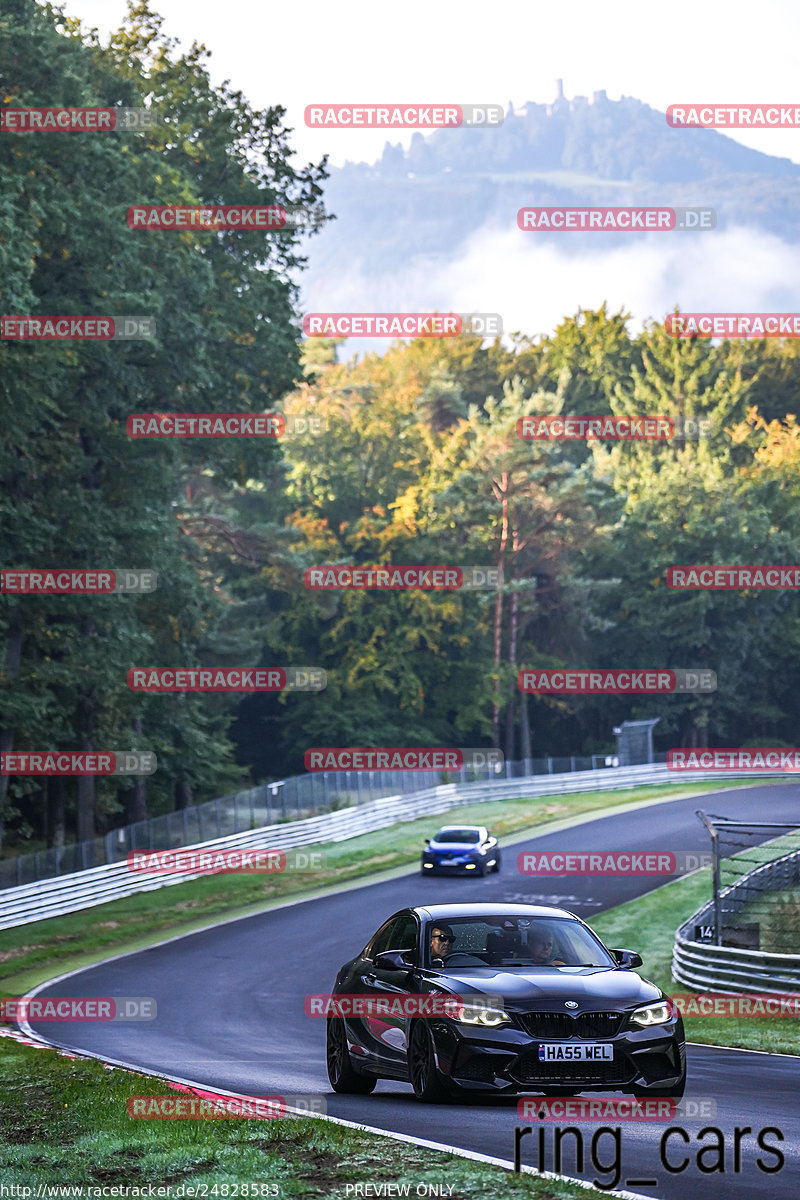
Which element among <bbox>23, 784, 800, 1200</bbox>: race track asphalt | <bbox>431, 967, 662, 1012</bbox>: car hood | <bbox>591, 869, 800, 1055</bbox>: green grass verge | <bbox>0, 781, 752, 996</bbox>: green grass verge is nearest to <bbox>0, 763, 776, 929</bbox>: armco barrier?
<bbox>0, 781, 752, 996</bbox>: green grass verge

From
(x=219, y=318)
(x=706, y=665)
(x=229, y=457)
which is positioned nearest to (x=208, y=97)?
(x=219, y=318)

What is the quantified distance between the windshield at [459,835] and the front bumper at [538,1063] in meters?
29.3

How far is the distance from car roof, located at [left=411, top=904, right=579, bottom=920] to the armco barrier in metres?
22.9

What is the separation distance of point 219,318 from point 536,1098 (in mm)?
33194

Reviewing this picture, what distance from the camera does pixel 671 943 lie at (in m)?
29.6

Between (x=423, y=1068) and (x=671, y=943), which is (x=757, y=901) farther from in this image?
(x=423, y=1068)

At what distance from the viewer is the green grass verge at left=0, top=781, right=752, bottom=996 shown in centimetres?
3100

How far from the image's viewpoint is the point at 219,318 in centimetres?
4109

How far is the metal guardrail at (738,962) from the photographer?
2041 centimetres

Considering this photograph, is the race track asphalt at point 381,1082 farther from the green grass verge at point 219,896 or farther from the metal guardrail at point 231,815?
the metal guardrail at point 231,815

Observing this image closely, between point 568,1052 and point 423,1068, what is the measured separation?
1.18 m

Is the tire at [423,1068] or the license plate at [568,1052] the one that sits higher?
the license plate at [568,1052]

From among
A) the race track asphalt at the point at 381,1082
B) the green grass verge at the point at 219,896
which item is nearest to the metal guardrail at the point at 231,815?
the green grass verge at the point at 219,896

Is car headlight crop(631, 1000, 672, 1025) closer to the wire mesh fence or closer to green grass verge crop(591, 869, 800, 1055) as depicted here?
green grass verge crop(591, 869, 800, 1055)
